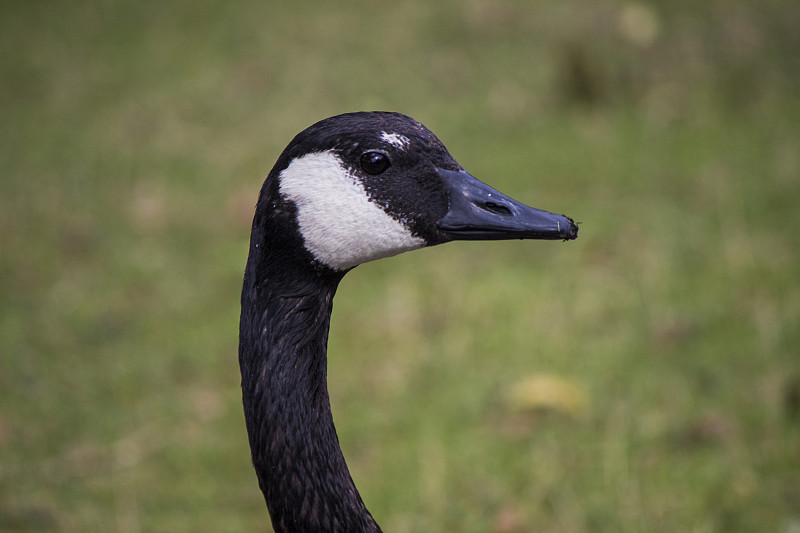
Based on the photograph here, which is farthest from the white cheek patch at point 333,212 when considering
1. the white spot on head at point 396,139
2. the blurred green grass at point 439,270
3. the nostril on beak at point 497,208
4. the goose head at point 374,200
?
the blurred green grass at point 439,270

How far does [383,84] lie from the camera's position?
22.0 feet

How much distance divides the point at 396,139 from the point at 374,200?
0.17 meters

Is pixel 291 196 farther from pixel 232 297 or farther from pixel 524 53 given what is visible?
pixel 524 53

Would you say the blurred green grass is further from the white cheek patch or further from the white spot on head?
the white spot on head

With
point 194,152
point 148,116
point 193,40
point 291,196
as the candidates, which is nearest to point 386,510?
point 291,196

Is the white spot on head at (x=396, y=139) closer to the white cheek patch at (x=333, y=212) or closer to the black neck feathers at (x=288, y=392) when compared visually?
the white cheek patch at (x=333, y=212)

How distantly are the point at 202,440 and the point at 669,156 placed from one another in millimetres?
3734

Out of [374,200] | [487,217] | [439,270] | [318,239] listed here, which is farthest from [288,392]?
[439,270]

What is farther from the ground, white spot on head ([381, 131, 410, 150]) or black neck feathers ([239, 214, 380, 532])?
white spot on head ([381, 131, 410, 150])

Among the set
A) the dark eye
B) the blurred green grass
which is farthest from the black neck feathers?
the blurred green grass

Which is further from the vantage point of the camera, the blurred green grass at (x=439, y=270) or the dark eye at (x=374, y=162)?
the blurred green grass at (x=439, y=270)

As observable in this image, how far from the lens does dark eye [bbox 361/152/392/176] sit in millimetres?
2111

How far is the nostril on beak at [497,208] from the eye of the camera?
2139 millimetres

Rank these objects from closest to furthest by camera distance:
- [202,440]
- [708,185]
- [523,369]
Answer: [202,440], [523,369], [708,185]
